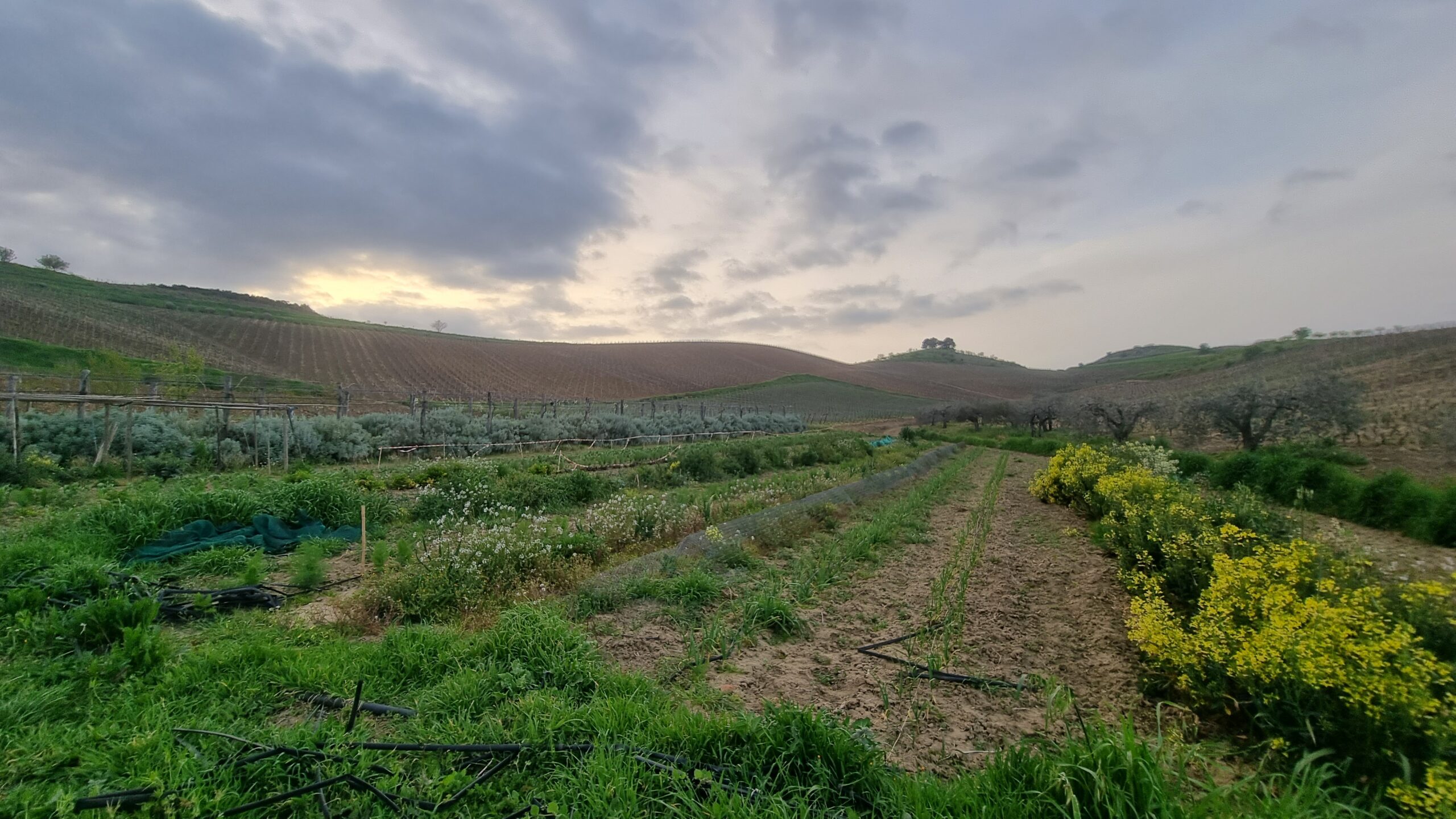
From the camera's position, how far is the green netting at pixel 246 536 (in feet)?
20.4

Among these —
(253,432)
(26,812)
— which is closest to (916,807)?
(26,812)

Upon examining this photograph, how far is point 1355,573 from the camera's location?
12.6 ft

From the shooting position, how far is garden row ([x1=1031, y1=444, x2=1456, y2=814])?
2.56 meters

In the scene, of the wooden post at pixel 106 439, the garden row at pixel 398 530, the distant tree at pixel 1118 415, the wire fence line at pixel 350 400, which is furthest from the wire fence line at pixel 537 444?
the distant tree at pixel 1118 415

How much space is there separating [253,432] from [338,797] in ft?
55.2

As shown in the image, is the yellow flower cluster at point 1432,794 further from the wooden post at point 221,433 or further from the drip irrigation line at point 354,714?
the wooden post at point 221,433

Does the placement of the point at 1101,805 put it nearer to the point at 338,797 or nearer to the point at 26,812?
the point at 338,797

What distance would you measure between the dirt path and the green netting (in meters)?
6.44

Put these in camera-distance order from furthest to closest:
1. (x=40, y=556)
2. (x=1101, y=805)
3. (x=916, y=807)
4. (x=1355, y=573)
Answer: (x=40, y=556) < (x=1355, y=573) < (x=916, y=807) < (x=1101, y=805)

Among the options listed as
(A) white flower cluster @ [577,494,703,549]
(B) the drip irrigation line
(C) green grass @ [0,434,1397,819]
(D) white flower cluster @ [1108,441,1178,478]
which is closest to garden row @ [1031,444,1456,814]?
(C) green grass @ [0,434,1397,819]

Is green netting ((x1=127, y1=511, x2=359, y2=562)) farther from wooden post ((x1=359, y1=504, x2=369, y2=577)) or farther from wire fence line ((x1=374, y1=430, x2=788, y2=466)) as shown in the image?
wire fence line ((x1=374, y1=430, x2=788, y2=466))

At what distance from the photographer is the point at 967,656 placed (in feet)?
14.6

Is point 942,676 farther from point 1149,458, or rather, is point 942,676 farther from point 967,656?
point 1149,458

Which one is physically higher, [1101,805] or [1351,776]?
[1101,805]
